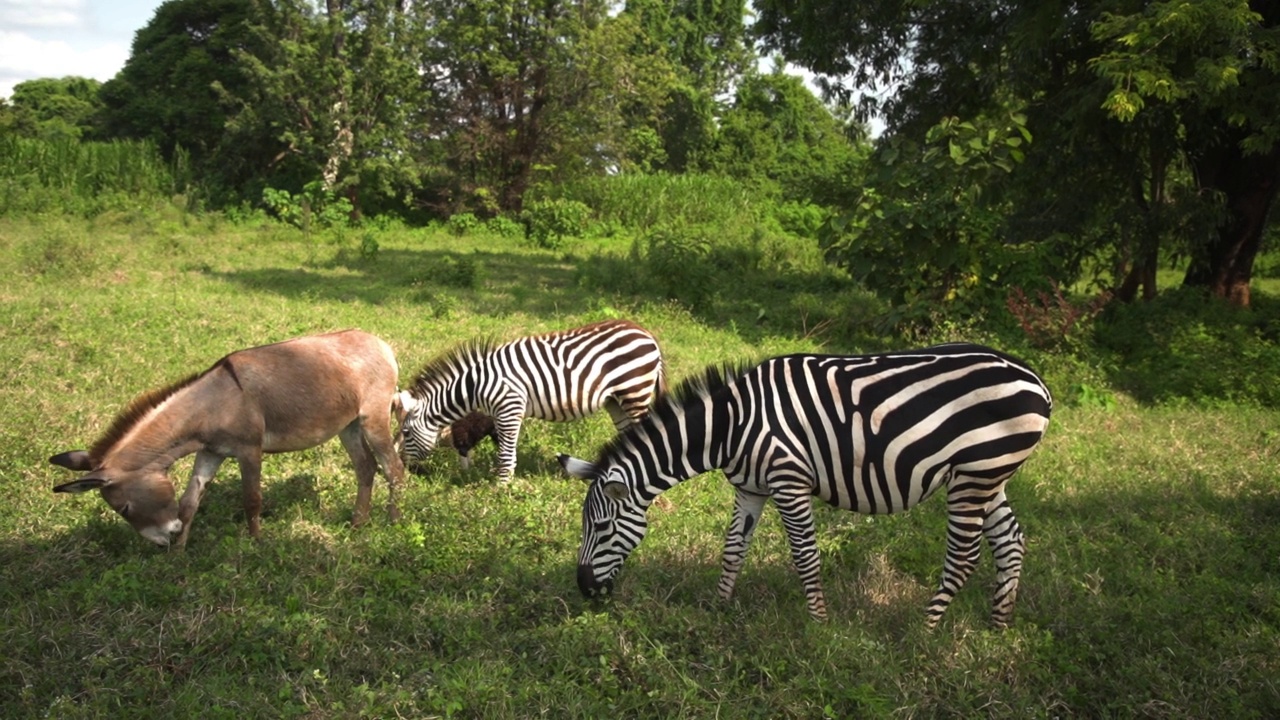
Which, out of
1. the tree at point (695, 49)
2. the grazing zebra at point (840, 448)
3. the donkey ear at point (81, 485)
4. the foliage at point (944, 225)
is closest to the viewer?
the grazing zebra at point (840, 448)

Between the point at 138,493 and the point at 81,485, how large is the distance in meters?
0.35

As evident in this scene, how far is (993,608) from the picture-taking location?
544 cm

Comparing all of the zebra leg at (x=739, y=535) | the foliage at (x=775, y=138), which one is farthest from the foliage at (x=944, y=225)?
the foliage at (x=775, y=138)

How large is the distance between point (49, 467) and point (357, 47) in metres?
20.5

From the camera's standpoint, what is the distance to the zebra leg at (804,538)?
5086mm

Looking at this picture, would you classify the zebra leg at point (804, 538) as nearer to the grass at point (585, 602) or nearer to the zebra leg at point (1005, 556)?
the grass at point (585, 602)

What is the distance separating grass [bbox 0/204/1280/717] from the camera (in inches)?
178

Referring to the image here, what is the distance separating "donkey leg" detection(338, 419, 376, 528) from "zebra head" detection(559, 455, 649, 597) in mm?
2096

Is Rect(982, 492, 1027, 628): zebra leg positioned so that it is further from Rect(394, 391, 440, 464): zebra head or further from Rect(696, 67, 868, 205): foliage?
Rect(696, 67, 868, 205): foliage

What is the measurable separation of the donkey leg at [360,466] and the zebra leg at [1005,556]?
4.30 m

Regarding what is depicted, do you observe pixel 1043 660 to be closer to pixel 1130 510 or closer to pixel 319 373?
pixel 1130 510

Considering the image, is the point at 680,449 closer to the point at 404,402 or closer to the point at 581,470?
the point at 581,470

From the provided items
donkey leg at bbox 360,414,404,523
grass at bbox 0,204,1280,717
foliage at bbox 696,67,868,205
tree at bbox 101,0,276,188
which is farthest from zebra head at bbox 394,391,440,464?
foliage at bbox 696,67,868,205

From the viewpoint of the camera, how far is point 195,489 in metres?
6.07
